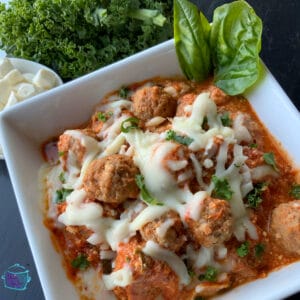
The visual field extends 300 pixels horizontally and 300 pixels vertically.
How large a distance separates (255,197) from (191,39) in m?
1.03

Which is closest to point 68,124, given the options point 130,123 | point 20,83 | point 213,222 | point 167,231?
point 130,123

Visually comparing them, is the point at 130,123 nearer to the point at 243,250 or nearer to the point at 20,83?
the point at 243,250

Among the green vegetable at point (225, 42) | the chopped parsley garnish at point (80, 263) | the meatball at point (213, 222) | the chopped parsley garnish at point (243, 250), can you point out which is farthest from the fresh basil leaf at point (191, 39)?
the chopped parsley garnish at point (80, 263)

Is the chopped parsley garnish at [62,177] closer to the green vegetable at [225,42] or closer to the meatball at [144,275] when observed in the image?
the meatball at [144,275]

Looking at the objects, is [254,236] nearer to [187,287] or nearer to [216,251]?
[216,251]

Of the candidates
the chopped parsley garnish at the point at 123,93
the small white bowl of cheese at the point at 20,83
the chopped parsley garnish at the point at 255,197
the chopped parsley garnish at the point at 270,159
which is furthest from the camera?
the small white bowl of cheese at the point at 20,83

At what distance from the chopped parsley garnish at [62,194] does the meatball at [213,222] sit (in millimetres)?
753

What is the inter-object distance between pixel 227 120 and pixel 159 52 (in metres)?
0.60

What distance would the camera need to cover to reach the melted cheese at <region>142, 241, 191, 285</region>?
280cm

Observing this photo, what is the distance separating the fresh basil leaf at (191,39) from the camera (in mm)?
3312

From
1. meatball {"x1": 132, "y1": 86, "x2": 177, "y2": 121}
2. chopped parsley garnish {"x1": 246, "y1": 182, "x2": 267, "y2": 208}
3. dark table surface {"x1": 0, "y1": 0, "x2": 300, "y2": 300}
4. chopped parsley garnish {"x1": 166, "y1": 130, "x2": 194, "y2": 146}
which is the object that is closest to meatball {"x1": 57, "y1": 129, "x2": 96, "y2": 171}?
meatball {"x1": 132, "y1": 86, "x2": 177, "y2": 121}

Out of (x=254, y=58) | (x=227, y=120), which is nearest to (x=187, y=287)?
(x=227, y=120)

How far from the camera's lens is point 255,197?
2980 millimetres

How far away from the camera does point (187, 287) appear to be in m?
2.91
